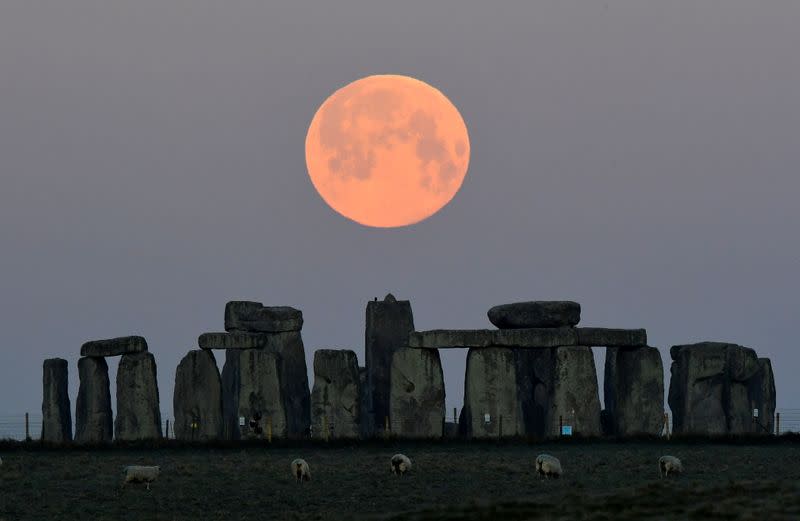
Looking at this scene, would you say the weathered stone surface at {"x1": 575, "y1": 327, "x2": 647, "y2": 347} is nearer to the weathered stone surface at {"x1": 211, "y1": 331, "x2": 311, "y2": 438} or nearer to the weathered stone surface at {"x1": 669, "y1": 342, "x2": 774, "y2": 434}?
the weathered stone surface at {"x1": 669, "y1": 342, "x2": 774, "y2": 434}

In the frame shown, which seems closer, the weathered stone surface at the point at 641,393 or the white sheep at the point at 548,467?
the white sheep at the point at 548,467

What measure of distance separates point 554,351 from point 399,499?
839 inches

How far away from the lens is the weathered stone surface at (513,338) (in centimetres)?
6316

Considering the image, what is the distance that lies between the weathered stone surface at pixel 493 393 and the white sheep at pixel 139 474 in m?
18.9

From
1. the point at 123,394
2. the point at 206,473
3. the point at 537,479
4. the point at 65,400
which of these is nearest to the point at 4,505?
the point at 206,473

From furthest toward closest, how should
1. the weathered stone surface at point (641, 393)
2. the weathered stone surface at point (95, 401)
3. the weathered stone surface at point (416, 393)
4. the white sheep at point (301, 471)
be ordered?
the weathered stone surface at point (95, 401), the weathered stone surface at point (641, 393), the weathered stone surface at point (416, 393), the white sheep at point (301, 471)

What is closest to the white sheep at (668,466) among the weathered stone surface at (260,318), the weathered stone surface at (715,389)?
the weathered stone surface at (715,389)

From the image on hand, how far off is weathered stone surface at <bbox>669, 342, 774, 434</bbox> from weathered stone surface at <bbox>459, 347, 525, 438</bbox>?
5.84 meters

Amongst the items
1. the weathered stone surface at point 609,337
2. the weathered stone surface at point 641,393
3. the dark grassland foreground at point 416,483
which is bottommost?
the dark grassland foreground at point 416,483

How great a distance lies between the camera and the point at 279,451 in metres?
55.1

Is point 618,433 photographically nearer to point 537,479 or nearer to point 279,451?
point 279,451

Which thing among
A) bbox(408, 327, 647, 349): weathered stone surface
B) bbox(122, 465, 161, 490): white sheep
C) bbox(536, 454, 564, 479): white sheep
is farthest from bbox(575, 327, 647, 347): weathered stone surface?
bbox(122, 465, 161, 490): white sheep

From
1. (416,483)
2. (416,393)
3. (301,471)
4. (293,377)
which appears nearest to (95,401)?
(293,377)

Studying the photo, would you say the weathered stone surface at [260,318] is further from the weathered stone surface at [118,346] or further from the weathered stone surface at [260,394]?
the weathered stone surface at [118,346]
